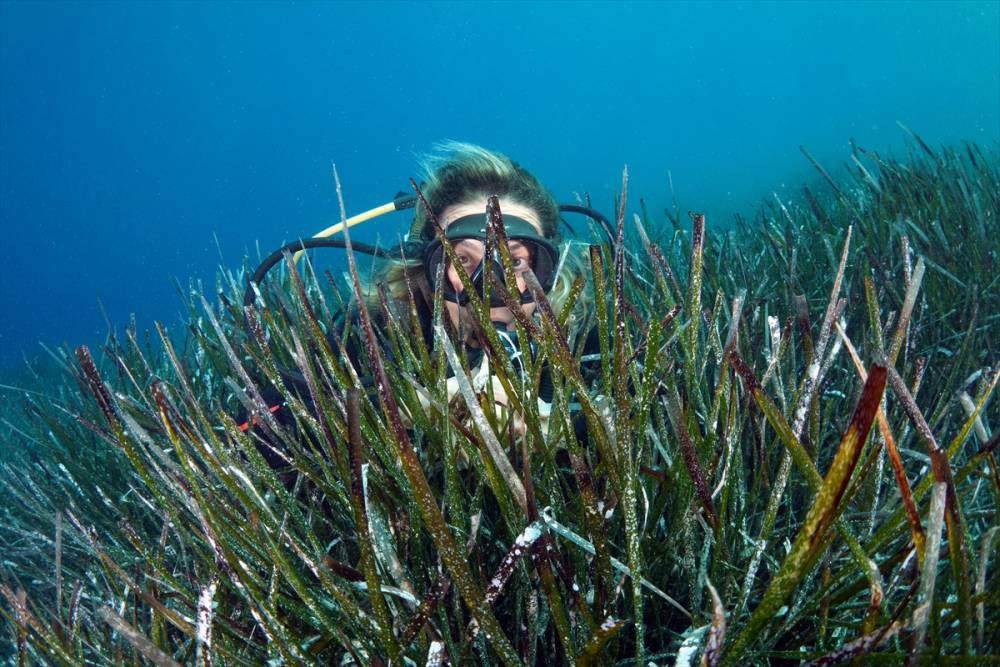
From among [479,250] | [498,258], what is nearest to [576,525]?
[498,258]

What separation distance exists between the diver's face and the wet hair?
0.03 metres

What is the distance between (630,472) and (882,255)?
2483 mm

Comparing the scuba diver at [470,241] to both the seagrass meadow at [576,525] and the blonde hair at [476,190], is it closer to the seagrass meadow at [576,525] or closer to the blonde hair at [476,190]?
the blonde hair at [476,190]

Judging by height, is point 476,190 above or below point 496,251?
above

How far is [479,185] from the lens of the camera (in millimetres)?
2820

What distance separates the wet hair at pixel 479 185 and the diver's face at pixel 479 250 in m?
0.03

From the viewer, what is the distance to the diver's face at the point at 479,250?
2.28 metres

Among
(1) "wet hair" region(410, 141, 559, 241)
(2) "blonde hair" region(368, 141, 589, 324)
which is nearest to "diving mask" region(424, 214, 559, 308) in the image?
(2) "blonde hair" region(368, 141, 589, 324)

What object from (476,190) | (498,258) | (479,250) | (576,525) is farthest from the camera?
(476,190)

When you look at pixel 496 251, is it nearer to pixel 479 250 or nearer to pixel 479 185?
pixel 479 250

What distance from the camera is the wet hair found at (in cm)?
280

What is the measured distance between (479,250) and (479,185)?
0.51 meters

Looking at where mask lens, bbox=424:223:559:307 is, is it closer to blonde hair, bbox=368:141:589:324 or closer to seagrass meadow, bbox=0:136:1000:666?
blonde hair, bbox=368:141:589:324

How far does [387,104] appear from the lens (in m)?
88.9
